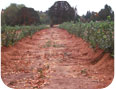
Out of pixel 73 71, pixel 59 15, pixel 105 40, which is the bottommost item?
pixel 73 71

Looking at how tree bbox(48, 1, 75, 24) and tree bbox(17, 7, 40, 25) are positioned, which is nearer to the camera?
tree bbox(48, 1, 75, 24)

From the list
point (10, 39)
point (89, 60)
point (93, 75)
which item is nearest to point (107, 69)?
point (93, 75)

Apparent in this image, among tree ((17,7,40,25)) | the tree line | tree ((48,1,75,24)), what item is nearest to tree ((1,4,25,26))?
the tree line

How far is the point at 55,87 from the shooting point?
317cm

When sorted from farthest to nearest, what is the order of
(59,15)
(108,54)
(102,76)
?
(59,15) → (108,54) → (102,76)

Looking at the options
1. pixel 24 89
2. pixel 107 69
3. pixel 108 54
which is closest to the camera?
pixel 24 89

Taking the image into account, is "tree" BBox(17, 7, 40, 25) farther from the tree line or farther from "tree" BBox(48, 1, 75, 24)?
"tree" BBox(48, 1, 75, 24)

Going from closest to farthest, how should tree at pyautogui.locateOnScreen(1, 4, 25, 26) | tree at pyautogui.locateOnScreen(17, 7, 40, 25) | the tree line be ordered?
the tree line
tree at pyautogui.locateOnScreen(1, 4, 25, 26)
tree at pyautogui.locateOnScreen(17, 7, 40, 25)

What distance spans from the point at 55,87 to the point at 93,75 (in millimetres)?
1030

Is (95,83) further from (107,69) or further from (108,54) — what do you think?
(108,54)

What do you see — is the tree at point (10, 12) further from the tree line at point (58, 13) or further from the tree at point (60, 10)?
the tree at point (60, 10)

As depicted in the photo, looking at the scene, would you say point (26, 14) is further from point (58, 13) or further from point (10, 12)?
point (58, 13)

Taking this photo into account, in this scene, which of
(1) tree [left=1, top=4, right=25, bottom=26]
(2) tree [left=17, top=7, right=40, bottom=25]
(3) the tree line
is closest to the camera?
(3) the tree line

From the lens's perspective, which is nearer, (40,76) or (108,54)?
(40,76)
